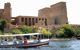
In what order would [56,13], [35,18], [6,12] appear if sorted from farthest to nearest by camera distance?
1. [56,13]
2. [6,12]
3. [35,18]

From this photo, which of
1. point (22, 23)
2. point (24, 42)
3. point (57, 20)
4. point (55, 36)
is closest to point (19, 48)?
point (24, 42)

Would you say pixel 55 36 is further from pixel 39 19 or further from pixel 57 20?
pixel 57 20

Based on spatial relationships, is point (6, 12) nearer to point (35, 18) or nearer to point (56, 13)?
point (35, 18)

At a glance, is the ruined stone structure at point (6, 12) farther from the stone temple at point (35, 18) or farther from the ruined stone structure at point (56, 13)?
the ruined stone structure at point (56, 13)

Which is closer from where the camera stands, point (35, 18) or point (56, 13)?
point (35, 18)

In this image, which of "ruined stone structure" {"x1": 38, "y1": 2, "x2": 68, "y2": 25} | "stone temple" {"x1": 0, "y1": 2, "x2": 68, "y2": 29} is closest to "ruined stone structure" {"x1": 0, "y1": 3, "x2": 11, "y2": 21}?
"stone temple" {"x1": 0, "y1": 2, "x2": 68, "y2": 29}

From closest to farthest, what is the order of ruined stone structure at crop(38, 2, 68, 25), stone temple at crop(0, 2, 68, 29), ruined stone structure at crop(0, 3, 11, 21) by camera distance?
stone temple at crop(0, 2, 68, 29), ruined stone structure at crop(0, 3, 11, 21), ruined stone structure at crop(38, 2, 68, 25)

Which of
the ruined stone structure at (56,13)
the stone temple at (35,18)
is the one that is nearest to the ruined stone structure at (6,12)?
the stone temple at (35,18)

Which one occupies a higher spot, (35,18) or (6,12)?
(6,12)

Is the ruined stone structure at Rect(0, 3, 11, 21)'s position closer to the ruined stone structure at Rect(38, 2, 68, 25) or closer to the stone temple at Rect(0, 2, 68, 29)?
the stone temple at Rect(0, 2, 68, 29)

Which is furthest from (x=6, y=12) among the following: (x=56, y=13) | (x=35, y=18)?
(x=56, y=13)

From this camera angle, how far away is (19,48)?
5541 cm

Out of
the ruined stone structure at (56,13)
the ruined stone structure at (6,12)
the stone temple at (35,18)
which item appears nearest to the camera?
the stone temple at (35,18)

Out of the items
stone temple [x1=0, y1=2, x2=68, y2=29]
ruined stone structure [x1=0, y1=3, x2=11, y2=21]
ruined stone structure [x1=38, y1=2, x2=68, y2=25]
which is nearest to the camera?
stone temple [x1=0, y1=2, x2=68, y2=29]
